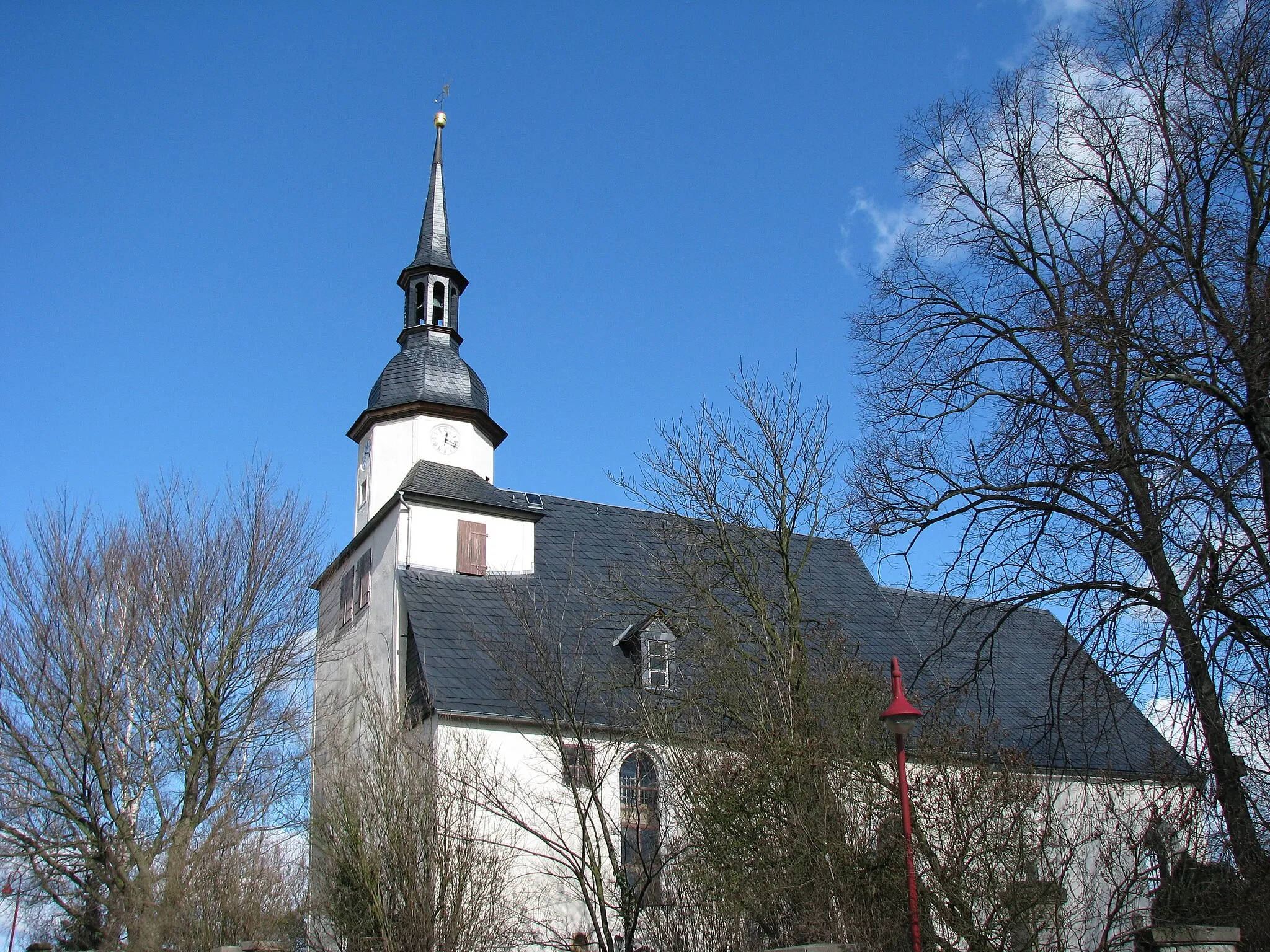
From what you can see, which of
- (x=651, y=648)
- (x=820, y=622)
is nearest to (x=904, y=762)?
(x=820, y=622)

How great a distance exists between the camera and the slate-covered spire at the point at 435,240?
89.4 ft

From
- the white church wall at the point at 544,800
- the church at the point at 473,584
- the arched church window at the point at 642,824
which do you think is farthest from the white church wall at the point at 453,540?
the arched church window at the point at 642,824

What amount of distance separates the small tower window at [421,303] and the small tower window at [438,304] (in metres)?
0.16

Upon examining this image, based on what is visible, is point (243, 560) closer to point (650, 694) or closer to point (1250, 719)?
point (650, 694)

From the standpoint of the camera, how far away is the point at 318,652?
Answer: 22.9 metres

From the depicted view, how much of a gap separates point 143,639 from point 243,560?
2342 mm

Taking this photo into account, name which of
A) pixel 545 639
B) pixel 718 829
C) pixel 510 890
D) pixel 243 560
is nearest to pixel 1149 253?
pixel 718 829

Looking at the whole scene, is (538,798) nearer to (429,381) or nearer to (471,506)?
(471,506)

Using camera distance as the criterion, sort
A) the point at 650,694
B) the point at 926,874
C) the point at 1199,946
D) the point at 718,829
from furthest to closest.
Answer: the point at 650,694 → the point at 718,829 → the point at 926,874 → the point at 1199,946

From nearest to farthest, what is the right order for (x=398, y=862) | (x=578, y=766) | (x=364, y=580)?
(x=398, y=862) → (x=578, y=766) → (x=364, y=580)

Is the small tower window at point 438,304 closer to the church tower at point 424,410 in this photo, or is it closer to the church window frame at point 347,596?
the church tower at point 424,410

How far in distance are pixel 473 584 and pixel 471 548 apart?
3.10 ft

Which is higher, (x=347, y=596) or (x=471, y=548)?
(x=471, y=548)

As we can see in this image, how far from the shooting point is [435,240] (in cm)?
2783
